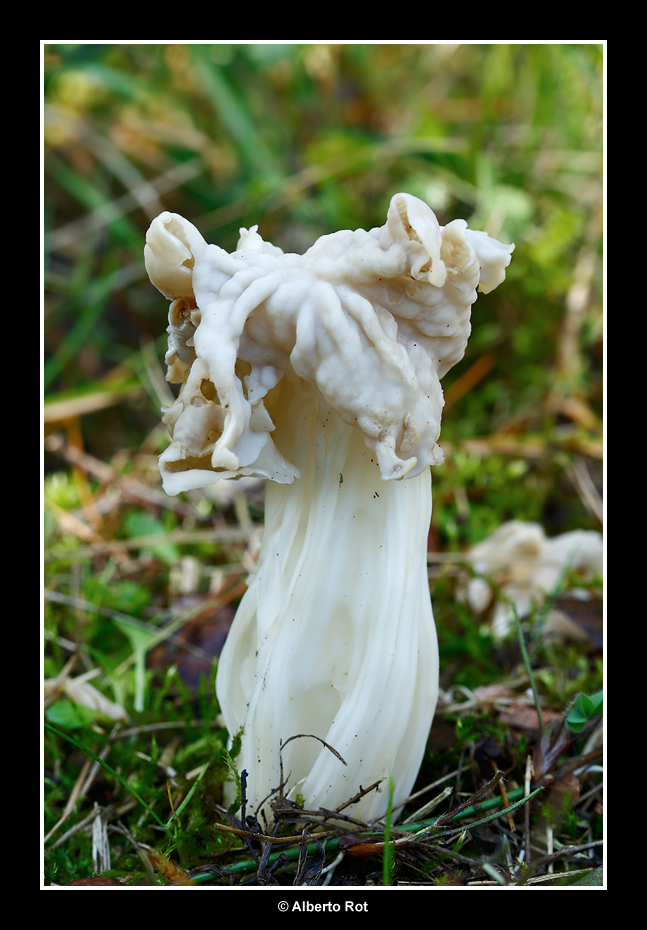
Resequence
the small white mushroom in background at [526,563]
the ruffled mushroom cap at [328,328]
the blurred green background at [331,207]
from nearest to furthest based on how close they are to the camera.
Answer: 1. the ruffled mushroom cap at [328,328]
2. the small white mushroom in background at [526,563]
3. the blurred green background at [331,207]

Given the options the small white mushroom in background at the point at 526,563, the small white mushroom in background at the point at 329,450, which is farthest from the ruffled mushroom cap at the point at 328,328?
the small white mushroom in background at the point at 526,563

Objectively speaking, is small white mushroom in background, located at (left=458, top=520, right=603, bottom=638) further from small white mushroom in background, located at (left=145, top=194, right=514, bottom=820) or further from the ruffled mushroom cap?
the ruffled mushroom cap

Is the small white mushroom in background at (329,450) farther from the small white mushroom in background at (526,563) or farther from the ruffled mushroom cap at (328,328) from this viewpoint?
the small white mushroom in background at (526,563)

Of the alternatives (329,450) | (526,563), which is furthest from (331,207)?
(329,450)

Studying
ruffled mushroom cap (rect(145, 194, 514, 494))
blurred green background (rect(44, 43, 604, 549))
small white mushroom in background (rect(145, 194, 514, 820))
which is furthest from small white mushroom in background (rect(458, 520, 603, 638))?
ruffled mushroom cap (rect(145, 194, 514, 494))

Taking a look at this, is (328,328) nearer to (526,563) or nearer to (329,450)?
(329,450)

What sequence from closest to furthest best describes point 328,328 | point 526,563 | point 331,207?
point 328,328 < point 526,563 < point 331,207
